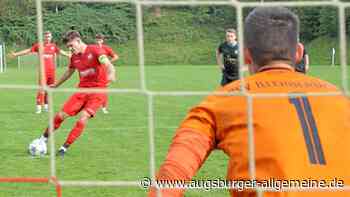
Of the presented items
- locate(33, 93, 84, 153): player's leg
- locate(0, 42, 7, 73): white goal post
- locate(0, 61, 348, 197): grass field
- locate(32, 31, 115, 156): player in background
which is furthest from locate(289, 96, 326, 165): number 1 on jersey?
locate(0, 42, 7, 73): white goal post

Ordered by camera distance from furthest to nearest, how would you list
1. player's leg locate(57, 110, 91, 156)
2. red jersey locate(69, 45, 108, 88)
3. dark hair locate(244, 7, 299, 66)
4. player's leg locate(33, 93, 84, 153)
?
1. red jersey locate(69, 45, 108, 88)
2. player's leg locate(33, 93, 84, 153)
3. player's leg locate(57, 110, 91, 156)
4. dark hair locate(244, 7, 299, 66)

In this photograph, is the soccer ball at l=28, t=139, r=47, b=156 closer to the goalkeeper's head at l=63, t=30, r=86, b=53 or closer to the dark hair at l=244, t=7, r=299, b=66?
the goalkeeper's head at l=63, t=30, r=86, b=53

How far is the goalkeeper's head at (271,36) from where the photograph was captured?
1964 mm

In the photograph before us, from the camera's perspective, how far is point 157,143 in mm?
8102

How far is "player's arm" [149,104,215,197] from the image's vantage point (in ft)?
6.08

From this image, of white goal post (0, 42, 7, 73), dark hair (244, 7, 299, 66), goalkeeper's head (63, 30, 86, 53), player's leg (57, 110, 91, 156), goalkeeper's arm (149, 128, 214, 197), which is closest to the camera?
goalkeeper's arm (149, 128, 214, 197)

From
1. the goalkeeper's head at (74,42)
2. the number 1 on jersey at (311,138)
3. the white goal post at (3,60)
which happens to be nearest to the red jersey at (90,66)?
the goalkeeper's head at (74,42)

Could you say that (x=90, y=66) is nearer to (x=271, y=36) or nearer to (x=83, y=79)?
(x=83, y=79)

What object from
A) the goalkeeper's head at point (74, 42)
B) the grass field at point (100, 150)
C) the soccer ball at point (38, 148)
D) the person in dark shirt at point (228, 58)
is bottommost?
the grass field at point (100, 150)

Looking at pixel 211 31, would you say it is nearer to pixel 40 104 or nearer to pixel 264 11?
pixel 40 104

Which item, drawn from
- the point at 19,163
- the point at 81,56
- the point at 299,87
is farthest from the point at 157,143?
the point at 299,87

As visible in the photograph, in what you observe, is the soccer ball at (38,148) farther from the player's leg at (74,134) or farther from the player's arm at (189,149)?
the player's arm at (189,149)

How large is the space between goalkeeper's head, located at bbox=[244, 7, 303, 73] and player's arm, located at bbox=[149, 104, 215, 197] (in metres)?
0.24

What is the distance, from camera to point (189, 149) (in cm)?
188
